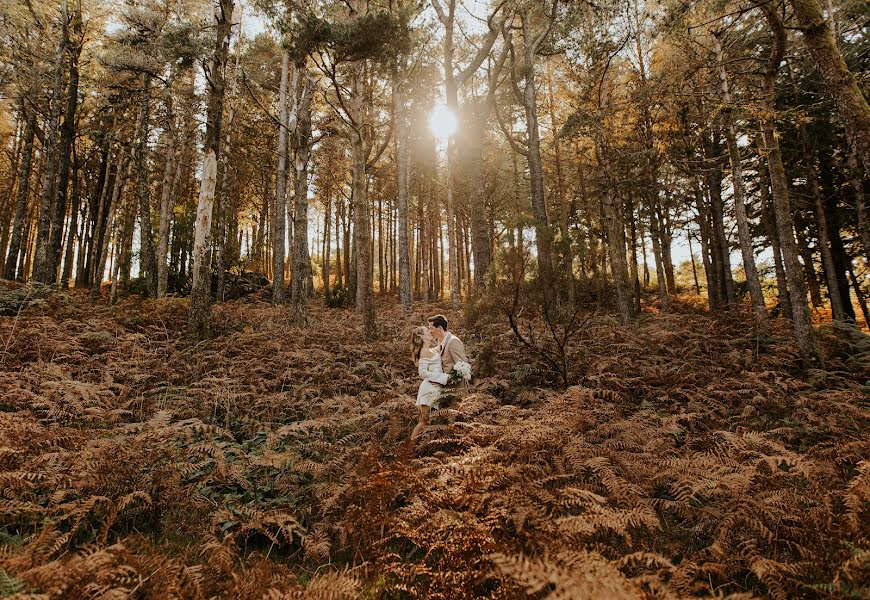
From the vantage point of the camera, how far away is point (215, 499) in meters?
4.12

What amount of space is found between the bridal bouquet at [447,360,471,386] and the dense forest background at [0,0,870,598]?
0.34m

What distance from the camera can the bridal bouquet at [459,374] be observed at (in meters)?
5.24

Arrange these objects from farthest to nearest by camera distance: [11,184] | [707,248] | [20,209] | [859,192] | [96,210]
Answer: [11,184]
[96,210]
[707,248]
[20,209]
[859,192]

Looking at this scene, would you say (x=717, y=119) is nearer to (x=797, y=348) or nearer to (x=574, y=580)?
(x=797, y=348)

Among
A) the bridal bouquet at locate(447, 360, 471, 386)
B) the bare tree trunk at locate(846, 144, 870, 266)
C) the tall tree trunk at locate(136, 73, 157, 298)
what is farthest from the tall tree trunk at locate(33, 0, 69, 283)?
the bare tree trunk at locate(846, 144, 870, 266)

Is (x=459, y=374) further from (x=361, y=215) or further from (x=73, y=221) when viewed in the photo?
(x=73, y=221)

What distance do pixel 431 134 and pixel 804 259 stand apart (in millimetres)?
17347

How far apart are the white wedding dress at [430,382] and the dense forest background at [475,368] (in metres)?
0.25

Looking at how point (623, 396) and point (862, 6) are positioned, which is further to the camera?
point (862, 6)

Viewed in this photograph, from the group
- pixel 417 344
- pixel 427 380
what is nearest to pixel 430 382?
pixel 427 380

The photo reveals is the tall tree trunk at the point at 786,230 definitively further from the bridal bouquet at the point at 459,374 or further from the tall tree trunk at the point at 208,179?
the tall tree trunk at the point at 208,179

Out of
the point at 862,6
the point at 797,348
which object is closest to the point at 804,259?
the point at 862,6

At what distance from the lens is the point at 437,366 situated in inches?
214

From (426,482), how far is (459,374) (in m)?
1.91
